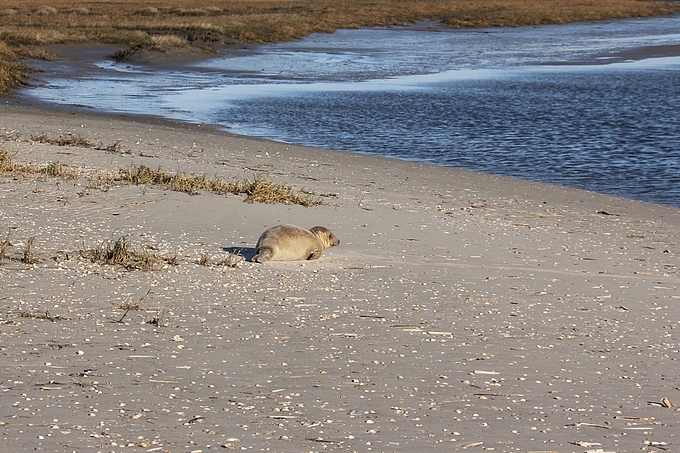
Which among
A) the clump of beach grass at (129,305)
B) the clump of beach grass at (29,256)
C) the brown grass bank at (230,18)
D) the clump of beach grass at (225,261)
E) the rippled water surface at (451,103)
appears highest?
the brown grass bank at (230,18)

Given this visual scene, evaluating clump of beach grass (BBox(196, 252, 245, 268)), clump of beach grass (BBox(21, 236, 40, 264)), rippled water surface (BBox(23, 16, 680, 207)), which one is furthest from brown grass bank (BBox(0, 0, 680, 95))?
clump of beach grass (BBox(196, 252, 245, 268))

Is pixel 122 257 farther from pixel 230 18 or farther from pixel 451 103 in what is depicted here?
pixel 230 18

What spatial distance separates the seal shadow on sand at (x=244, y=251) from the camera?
7130mm

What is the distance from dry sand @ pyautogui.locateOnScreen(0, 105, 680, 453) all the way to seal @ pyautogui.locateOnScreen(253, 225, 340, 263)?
109 millimetres

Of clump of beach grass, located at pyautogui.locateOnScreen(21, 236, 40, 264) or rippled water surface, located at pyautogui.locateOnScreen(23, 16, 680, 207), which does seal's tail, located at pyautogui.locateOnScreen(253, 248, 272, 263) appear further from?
rippled water surface, located at pyautogui.locateOnScreen(23, 16, 680, 207)

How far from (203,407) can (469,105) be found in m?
18.2

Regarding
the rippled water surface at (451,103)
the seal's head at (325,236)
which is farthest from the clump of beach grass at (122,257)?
the rippled water surface at (451,103)

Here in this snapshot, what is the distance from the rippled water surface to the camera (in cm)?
1529

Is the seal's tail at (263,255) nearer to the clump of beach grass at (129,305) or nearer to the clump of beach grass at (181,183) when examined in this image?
the clump of beach grass at (129,305)

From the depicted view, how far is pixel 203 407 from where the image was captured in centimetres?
425

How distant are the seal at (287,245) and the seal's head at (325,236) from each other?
16 centimetres

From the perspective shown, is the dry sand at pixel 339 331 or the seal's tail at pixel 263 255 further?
the seal's tail at pixel 263 255

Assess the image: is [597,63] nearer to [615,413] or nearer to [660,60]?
[660,60]

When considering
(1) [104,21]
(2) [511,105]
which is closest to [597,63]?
(2) [511,105]
